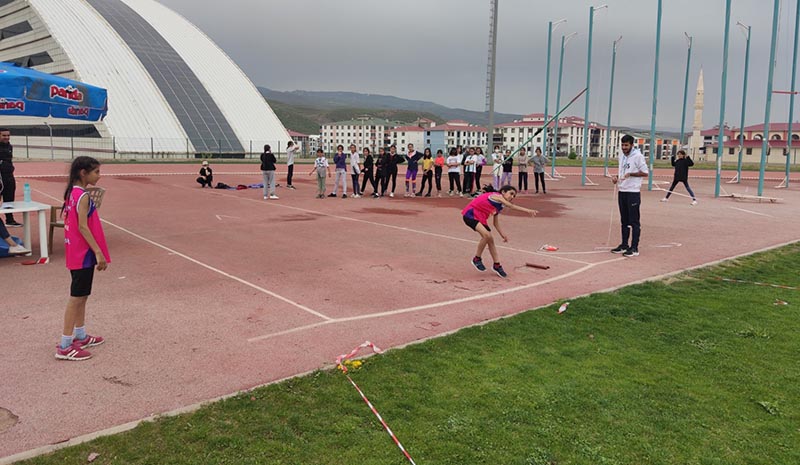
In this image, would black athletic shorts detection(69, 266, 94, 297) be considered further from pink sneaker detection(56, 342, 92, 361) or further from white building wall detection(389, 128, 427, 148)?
white building wall detection(389, 128, 427, 148)

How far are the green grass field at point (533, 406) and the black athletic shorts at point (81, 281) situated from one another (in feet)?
4.69

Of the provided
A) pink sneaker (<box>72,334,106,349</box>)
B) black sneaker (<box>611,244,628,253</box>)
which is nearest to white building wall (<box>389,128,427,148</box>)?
black sneaker (<box>611,244,628,253</box>)

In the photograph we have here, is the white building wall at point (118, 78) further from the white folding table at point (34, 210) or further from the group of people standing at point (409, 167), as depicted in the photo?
the white folding table at point (34, 210)

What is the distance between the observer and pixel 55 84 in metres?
9.81

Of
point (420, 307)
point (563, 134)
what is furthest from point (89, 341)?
point (563, 134)

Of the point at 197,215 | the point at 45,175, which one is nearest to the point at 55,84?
the point at 197,215

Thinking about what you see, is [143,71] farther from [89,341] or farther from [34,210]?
[89,341]

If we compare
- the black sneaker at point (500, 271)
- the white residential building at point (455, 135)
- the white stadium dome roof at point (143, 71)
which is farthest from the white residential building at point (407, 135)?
the black sneaker at point (500, 271)

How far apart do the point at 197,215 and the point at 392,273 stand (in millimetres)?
8444

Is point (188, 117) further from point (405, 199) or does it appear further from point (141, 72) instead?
point (405, 199)

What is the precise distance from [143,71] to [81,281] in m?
57.1

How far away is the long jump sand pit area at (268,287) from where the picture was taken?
4.75m

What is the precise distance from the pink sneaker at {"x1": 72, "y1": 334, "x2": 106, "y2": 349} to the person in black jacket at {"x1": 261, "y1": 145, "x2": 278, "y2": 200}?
45.6 feet

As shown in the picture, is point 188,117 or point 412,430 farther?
point 188,117
